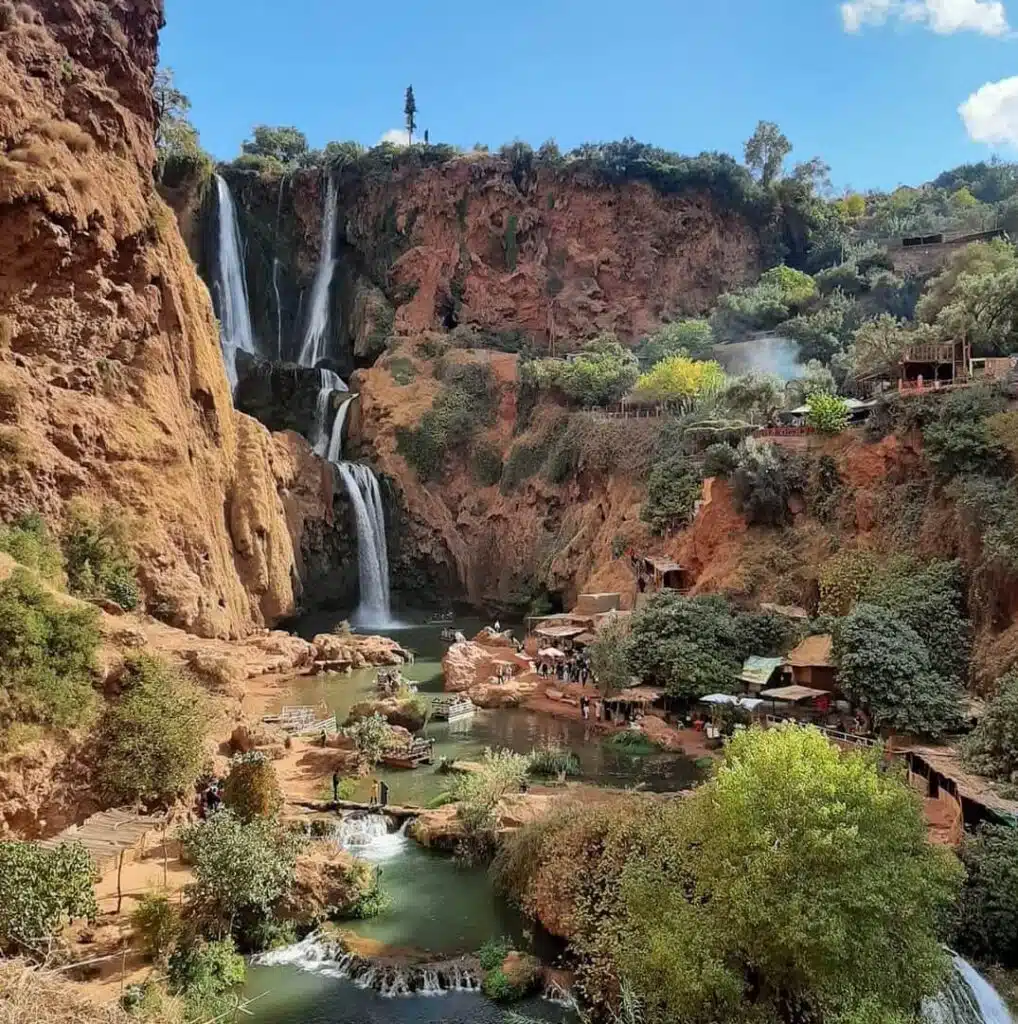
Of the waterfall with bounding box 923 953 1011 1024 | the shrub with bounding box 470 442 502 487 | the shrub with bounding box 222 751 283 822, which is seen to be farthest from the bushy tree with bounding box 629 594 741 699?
the shrub with bounding box 470 442 502 487

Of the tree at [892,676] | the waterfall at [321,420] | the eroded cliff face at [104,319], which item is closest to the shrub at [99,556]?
the eroded cliff face at [104,319]

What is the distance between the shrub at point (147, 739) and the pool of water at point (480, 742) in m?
4.93

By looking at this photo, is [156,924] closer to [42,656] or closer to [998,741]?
[42,656]

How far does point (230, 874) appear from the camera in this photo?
47.0ft

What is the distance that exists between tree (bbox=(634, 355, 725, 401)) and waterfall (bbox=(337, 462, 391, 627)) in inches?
671

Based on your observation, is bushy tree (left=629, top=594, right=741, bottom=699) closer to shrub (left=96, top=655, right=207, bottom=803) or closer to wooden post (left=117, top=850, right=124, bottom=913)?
shrub (left=96, top=655, right=207, bottom=803)

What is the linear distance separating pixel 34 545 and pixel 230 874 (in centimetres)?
1297

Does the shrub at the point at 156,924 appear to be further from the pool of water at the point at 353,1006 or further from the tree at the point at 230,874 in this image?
the pool of water at the point at 353,1006

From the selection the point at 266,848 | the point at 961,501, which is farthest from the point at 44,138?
the point at 961,501

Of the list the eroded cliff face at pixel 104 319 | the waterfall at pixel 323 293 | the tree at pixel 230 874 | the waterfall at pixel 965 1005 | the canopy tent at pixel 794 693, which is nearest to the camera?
the waterfall at pixel 965 1005

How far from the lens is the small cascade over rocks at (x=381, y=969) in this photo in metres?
13.7

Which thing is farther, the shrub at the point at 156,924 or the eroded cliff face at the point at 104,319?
the eroded cliff face at the point at 104,319

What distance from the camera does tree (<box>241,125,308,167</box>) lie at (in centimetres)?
7656

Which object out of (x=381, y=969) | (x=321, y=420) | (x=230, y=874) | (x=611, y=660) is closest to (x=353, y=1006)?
(x=381, y=969)
